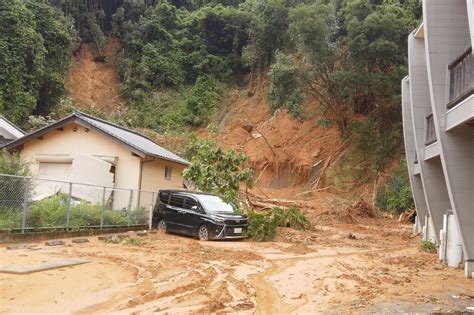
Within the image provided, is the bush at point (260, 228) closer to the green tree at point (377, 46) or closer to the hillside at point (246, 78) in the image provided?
the hillside at point (246, 78)

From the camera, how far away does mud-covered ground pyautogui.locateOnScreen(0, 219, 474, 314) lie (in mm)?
7129

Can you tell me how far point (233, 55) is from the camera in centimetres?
5356

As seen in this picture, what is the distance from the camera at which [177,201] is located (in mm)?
18453

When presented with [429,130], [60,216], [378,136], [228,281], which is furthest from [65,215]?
[378,136]

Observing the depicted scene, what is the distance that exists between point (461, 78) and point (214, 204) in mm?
10203

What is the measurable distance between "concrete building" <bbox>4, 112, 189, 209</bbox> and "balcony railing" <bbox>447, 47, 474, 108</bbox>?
13067 mm

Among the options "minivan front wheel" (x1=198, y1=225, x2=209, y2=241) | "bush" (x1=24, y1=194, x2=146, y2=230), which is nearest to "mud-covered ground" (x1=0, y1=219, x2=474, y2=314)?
"bush" (x1=24, y1=194, x2=146, y2=230)

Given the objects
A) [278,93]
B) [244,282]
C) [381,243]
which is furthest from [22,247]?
[278,93]

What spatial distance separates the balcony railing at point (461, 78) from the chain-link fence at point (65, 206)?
11.1m

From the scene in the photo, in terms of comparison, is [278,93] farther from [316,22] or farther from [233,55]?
[233,55]

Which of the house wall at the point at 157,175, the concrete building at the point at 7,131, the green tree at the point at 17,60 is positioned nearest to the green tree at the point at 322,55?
the house wall at the point at 157,175

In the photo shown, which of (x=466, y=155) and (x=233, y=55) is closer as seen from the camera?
(x=466, y=155)

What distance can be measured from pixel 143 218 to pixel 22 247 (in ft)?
26.5

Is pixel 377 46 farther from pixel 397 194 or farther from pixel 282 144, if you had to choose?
pixel 282 144
